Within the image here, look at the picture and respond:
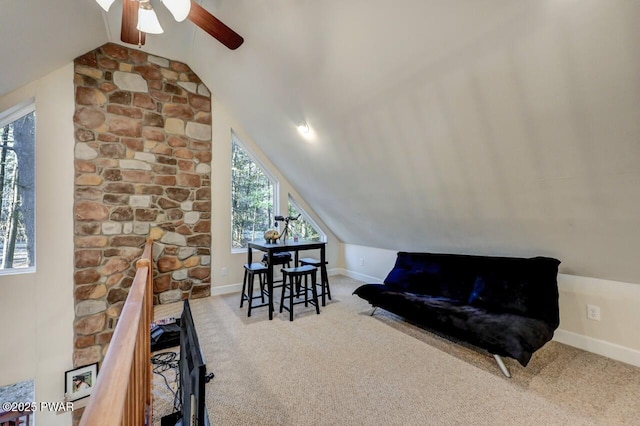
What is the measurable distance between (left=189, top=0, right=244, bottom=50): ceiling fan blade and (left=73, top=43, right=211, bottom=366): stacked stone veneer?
208cm

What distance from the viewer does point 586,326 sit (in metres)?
2.45

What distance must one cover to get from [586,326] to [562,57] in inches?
92.4

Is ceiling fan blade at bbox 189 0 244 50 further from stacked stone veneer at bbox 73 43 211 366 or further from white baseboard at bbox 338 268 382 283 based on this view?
white baseboard at bbox 338 268 382 283

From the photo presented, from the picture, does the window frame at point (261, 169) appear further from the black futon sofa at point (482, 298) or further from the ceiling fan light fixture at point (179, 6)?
the ceiling fan light fixture at point (179, 6)

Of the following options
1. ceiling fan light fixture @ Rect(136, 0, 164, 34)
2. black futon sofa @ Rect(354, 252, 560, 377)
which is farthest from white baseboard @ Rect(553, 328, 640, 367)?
ceiling fan light fixture @ Rect(136, 0, 164, 34)

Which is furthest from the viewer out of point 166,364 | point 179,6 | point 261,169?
point 261,169

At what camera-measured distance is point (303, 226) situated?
4.96 metres

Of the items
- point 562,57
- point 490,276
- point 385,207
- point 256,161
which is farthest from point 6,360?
point 562,57

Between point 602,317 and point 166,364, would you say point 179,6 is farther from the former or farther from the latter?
point 602,317

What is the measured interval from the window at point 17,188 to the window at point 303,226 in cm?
311

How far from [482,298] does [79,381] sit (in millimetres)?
4321

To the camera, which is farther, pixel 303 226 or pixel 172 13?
pixel 303 226

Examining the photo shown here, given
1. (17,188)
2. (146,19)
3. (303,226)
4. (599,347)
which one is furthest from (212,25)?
(599,347)

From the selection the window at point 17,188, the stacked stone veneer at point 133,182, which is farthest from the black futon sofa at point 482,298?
the window at point 17,188
